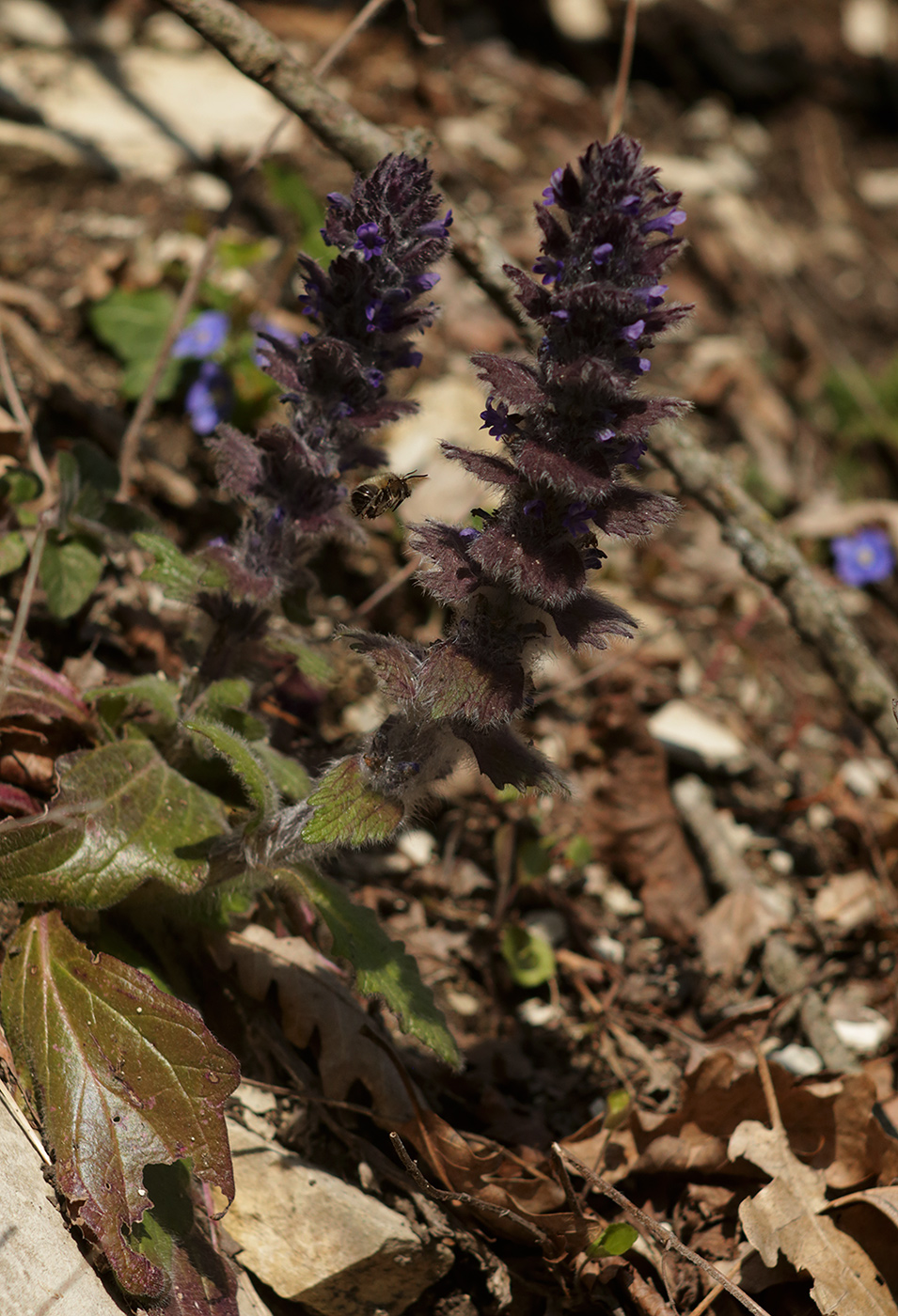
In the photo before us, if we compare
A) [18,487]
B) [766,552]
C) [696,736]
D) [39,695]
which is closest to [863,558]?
[696,736]

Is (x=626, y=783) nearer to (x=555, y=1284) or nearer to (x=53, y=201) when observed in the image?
(x=555, y=1284)

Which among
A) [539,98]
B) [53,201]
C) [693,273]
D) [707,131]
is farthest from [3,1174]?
[707,131]

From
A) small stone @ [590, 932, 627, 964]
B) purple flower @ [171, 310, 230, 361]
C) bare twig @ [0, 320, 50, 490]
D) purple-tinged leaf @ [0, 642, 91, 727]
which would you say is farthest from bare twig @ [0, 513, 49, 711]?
small stone @ [590, 932, 627, 964]

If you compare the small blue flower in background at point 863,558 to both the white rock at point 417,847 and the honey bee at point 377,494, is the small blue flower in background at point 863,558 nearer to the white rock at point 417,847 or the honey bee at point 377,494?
the white rock at point 417,847

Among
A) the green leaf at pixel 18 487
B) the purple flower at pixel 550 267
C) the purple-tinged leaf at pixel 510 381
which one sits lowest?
the green leaf at pixel 18 487

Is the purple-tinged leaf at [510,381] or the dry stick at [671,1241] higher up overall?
the purple-tinged leaf at [510,381]

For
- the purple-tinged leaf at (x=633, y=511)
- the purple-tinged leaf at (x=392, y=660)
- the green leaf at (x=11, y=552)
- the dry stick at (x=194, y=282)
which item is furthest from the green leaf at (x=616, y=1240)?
the dry stick at (x=194, y=282)
